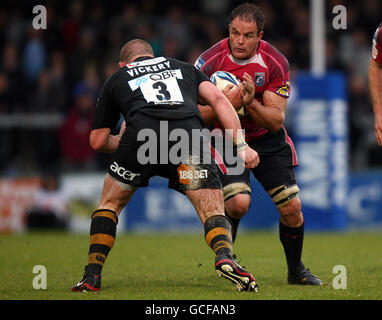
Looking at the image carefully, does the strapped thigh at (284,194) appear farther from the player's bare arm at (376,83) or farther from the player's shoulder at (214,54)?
the player's shoulder at (214,54)

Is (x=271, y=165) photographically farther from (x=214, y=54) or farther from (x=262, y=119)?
(x=214, y=54)

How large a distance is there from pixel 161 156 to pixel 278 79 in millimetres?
1466

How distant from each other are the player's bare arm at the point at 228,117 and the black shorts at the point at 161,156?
0.20 m

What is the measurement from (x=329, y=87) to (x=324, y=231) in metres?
2.42

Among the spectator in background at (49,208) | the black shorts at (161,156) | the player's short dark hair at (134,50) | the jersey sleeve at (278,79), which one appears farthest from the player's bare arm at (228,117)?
the spectator in background at (49,208)

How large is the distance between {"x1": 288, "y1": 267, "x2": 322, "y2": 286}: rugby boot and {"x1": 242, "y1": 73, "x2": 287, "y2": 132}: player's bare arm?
4.11 feet

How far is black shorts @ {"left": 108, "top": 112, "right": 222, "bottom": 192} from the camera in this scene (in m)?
6.05

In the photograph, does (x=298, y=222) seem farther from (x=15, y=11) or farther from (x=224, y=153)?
(x=15, y=11)

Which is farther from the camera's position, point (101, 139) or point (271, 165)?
point (271, 165)

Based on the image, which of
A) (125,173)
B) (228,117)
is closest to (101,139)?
(125,173)

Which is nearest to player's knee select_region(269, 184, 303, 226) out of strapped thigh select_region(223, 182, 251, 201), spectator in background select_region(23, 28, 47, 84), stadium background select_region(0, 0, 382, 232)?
strapped thigh select_region(223, 182, 251, 201)

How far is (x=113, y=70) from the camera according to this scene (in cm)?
1418

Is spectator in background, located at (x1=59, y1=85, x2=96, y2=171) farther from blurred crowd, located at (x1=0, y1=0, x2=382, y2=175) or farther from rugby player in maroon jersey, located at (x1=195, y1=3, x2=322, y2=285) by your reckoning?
rugby player in maroon jersey, located at (x1=195, y1=3, x2=322, y2=285)
